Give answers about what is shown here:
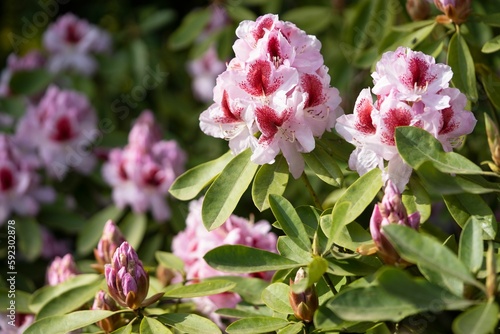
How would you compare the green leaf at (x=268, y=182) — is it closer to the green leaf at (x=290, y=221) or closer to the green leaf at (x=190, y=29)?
Answer: the green leaf at (x=290, y=221)

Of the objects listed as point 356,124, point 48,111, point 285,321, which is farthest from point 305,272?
point 48,111

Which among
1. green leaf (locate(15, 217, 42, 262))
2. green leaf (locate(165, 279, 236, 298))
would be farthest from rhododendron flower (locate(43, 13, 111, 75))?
green leaf (locate(165, 279, 236, 298))

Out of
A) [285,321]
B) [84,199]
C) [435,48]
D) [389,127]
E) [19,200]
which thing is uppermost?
[389,127]

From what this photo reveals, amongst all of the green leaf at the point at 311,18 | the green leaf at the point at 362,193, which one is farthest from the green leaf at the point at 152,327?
the green leaf at the point at 311,18

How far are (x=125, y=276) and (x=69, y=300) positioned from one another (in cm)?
30

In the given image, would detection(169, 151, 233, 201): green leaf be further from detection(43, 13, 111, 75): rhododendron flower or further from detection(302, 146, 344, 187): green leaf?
detection(43, 13, 111, 75): rhododendron flower

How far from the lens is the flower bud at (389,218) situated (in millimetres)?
1090

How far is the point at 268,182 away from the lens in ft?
4.27

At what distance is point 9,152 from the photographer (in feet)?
7.22

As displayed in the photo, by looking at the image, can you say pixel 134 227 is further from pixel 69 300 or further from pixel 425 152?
pixel 425 152

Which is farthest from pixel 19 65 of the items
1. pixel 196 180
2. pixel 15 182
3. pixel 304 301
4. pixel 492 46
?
pixel 304 301

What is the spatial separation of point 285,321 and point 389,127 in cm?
34

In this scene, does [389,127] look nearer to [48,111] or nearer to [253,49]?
[253,49]

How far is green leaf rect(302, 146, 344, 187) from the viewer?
4.12ft
